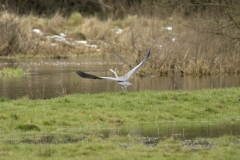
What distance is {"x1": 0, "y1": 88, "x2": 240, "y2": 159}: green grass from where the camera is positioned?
995 cm

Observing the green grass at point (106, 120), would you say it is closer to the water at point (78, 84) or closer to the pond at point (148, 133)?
the pond at point (148, 133)

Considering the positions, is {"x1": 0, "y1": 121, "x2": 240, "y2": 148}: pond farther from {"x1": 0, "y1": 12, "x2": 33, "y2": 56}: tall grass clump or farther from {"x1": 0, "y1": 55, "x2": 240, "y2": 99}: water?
{"x1": 0, "y1": 12, "x2": 33, "y2": 56}: tall grass clump

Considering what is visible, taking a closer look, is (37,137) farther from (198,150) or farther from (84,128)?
(198,150)

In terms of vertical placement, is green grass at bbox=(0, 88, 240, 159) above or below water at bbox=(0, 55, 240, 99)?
below

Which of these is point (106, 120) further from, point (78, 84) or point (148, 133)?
point (78, 84)

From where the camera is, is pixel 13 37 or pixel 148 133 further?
pixel 13 37

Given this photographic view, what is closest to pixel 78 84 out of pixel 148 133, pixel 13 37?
pixel 148 133

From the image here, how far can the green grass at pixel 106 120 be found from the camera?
995 cm

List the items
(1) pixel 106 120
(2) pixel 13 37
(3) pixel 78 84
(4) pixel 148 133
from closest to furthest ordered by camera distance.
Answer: (4) pixel 148 133 < (1) pixel 106 120 < (3) pixel 78 84 < (2) pixel 13 37

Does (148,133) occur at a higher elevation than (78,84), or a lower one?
lower

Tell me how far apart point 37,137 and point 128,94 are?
5588mm

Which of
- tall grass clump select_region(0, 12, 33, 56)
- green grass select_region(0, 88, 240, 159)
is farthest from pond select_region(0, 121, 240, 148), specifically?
tall grass clump select_region(0, 12, 33, 56)

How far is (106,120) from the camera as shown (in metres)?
13.9

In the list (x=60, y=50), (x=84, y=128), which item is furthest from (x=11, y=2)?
(x=84, y=128)
